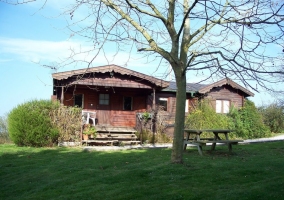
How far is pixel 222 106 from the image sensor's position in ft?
A: 86.6

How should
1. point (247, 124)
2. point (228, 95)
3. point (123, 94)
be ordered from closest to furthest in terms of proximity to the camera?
1. point (123, 94)
2. point (247, 124)
3. point (228, 95)

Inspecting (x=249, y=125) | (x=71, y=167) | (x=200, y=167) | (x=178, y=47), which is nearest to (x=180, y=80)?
(x=178, y=47)

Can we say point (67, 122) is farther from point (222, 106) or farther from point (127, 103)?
point (222, 106)

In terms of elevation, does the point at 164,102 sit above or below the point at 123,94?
below

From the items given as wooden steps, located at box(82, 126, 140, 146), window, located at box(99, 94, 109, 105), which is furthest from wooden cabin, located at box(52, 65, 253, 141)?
wooden steps, located at box(82, 126, 140, 146)

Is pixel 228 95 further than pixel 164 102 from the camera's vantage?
Yes

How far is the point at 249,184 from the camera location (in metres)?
6.43

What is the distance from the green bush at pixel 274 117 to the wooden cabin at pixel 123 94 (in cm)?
401

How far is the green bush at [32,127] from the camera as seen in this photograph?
1540cm

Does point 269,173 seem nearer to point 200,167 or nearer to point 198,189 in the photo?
point 200,167

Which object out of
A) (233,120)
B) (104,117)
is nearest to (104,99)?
(104,117)

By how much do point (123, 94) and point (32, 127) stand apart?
8699mm

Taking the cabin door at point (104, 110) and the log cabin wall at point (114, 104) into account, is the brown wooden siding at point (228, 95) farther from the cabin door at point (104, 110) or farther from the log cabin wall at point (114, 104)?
the cabin door at point (104, 110)

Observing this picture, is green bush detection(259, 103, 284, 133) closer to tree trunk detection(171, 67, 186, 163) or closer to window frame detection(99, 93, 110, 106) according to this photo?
window frame detection(99, 93, 110, 106)
